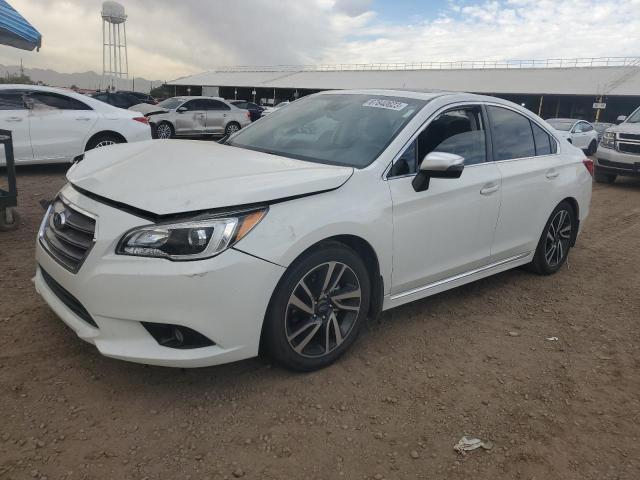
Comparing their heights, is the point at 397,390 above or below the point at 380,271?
below

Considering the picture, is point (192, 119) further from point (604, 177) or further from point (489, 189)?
point (489, 189)

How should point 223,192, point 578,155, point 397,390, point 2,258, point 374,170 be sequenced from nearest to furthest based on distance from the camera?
point 223,192
point 397,390
point 374,170
point 2,258
point 578,155

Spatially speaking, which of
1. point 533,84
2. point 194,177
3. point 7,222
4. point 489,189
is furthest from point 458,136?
point 533,84

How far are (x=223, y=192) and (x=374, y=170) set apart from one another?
1019mm

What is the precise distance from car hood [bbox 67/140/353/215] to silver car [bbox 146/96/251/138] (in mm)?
13455

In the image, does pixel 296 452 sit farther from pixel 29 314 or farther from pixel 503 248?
pixel 503 248

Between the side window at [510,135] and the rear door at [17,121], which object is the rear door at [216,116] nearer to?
the rear door at [17,121]

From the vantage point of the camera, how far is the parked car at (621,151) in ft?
35.7

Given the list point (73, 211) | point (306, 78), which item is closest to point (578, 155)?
point (73, 211)

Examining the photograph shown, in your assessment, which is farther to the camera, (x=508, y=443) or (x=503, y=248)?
(x=503, y=248)

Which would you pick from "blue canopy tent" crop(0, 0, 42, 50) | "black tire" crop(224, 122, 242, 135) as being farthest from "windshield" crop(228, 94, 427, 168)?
"black tire" crop(224, 122, 242, 135)

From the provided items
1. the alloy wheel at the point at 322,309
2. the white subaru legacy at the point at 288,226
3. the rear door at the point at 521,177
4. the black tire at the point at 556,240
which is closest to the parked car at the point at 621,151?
the black tire at the point at 556,240

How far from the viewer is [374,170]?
3.16m

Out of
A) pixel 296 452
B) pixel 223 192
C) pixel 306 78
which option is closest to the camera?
pixel 296 452
